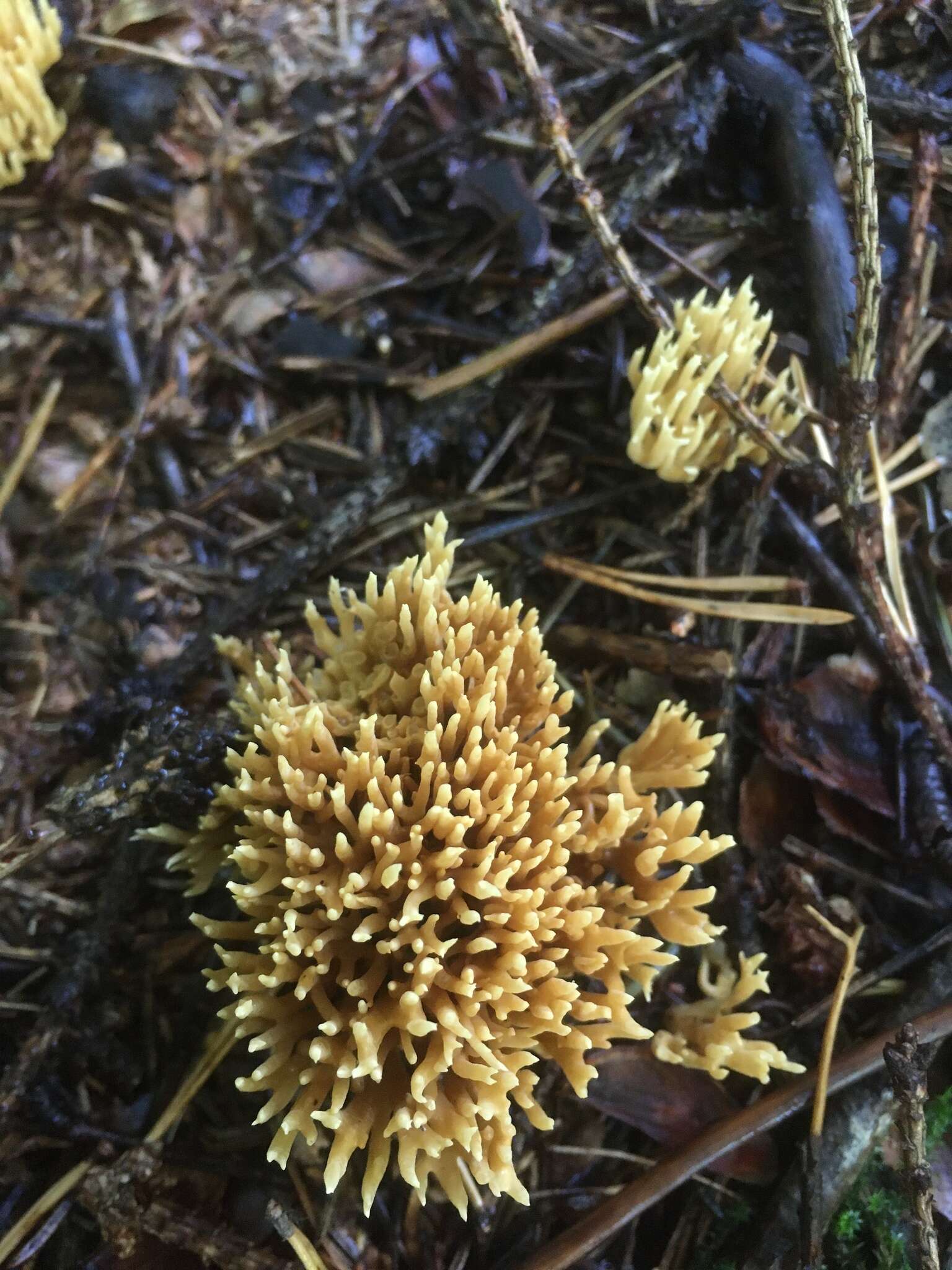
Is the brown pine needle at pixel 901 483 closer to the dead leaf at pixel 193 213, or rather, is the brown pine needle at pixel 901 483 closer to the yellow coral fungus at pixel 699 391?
the yellow coral fungus at pixel 699 391

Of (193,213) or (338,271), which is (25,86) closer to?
(193,213)

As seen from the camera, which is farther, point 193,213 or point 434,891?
point 193,213

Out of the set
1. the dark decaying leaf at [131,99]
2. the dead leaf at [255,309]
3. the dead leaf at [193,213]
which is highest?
the dark decaying leaf at [131,99]

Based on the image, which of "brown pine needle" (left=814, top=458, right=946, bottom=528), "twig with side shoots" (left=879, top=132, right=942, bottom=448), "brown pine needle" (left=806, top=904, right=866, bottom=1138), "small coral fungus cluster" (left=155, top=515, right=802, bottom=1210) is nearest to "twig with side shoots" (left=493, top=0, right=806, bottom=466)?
"brown pine needle" (left=814, top=458, right=946, bottom=528)

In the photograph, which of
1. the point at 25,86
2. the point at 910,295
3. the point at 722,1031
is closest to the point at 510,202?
the point at 910,295

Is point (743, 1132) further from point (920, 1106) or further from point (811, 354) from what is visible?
point (811, 354)

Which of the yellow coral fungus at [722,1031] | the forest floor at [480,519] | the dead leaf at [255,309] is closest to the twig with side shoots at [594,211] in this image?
the forest floor at [480,519]
